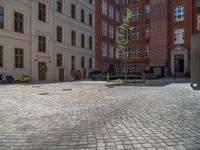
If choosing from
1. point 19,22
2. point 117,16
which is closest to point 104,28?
point 117,16

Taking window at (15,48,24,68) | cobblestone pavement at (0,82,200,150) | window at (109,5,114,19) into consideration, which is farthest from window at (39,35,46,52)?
window at (109,5,114,19)

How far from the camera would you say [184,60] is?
1487 inches

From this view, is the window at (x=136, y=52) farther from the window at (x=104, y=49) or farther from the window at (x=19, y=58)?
the window at (x=19, y=58)

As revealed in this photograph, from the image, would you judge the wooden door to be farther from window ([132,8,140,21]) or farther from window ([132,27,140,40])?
window ([132,8,140,21])

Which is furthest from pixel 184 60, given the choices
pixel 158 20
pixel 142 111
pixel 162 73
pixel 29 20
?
pixel 142 111

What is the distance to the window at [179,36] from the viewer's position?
38694 millimetres

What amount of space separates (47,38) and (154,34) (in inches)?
893

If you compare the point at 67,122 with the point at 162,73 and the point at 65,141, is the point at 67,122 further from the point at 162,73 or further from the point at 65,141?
the point at 162,73

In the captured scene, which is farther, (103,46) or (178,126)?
(103,46)

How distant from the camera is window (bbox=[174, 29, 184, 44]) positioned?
127 feet

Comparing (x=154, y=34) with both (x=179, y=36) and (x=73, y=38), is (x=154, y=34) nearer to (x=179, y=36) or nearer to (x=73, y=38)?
(x=179, y=36)

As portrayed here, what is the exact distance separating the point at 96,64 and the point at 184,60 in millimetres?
16543

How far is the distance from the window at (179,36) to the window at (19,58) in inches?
1119

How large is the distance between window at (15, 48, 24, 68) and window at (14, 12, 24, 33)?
7.93 feet
